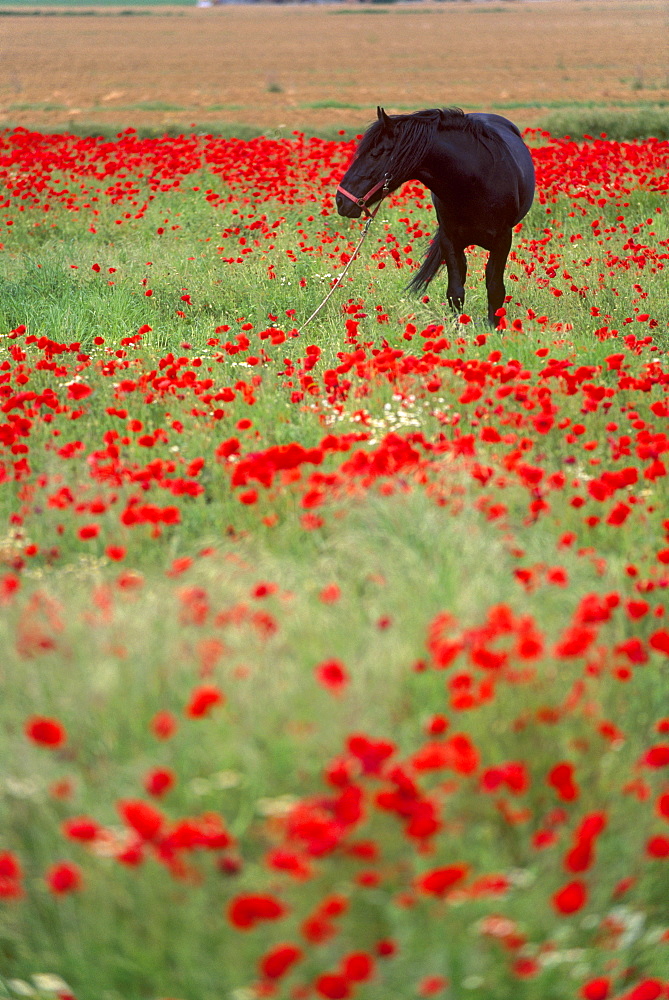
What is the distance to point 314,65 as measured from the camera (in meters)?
49.9

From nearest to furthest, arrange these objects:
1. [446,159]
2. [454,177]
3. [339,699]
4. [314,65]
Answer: [339,699]
[446,159]
[454,177]
[314,65]

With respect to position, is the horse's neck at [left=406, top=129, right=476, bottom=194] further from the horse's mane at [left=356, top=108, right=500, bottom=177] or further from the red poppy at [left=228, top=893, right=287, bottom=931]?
the red poppy at [left=228, top=893, right=287, bottom=931]

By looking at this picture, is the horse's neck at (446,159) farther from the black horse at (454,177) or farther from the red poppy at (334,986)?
the red poppy at (334,986)

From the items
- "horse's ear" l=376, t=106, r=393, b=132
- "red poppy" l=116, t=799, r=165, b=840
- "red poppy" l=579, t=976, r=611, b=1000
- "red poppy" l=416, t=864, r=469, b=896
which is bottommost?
"red poppy" l=579, t=976, r=611, b=1000

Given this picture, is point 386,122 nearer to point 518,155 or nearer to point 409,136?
point 409,136

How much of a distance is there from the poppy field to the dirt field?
59.7ft

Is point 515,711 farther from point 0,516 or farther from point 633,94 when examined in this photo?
point 633,94

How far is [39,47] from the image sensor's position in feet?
203

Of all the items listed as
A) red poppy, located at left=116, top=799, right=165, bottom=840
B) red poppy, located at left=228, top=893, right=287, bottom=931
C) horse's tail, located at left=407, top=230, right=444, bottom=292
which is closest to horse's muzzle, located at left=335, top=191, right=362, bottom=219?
horse's tail, located at left=407, top=230, right=444, bottom=292

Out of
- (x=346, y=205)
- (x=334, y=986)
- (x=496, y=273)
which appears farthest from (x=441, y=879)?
(x=496, y=273)

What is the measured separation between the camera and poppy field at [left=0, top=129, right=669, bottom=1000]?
1.96 metres

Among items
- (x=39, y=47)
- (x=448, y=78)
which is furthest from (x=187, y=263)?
(x=39, y=47)

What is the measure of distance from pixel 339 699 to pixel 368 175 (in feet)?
17.1

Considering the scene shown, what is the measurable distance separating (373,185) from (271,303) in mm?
2087
